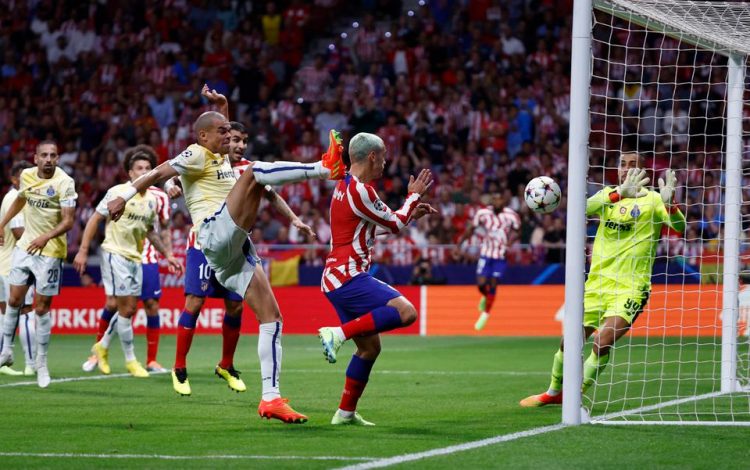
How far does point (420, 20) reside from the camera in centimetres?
2792

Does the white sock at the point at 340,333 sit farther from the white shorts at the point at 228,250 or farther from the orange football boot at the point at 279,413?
the white shorts at the point at 228,250

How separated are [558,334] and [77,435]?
1443cm

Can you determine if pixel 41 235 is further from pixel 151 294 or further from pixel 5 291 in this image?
pixel 5 291

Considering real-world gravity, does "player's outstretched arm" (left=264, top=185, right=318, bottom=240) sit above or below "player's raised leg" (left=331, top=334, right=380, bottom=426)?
above

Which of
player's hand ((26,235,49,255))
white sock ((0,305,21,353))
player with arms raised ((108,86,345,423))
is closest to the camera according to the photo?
player with arms raised ((108,86,345,423))

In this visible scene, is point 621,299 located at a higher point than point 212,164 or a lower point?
lower

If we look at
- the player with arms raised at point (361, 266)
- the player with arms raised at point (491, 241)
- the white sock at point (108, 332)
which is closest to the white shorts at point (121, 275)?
the white sock at point (108, 332)

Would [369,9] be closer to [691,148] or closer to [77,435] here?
Answer: [691,148]

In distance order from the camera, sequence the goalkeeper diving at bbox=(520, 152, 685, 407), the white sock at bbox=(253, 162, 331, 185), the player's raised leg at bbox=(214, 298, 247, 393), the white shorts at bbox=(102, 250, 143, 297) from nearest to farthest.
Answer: the white sock at bbox=(253, 162, 331, 185) → the goalkeeper diving at bbox=(520, 152, 685, 407) → the player's raised leg at bbox=(214, 298, 247, 393) → the white shorts at bbox=(102, 250, 143, 297)

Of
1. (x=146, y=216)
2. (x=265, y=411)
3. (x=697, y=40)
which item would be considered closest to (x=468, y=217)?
(x=146, y=216)

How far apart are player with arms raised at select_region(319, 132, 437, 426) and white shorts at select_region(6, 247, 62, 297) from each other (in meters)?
4.96

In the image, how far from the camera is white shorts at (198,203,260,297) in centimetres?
841

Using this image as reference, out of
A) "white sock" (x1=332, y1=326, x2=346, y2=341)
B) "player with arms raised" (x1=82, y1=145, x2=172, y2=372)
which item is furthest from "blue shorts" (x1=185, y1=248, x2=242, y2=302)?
"white sock" (x1=332, y1=326, x2=346, y2=341)

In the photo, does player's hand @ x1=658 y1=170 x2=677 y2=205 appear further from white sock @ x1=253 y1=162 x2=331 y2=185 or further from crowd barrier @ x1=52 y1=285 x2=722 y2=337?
crowd barrier @ x1=52 y1=285 x2=722 y2=337
